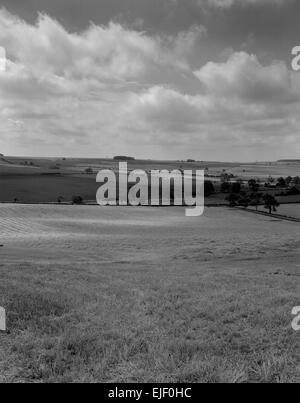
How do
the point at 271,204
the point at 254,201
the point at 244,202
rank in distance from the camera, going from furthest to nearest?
1. the point at 254,201
2. the point at 244,202
3. the point at 271,204

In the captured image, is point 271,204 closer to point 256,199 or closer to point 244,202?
point 256,199

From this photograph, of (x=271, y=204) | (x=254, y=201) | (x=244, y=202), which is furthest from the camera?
(x=254, y=201)

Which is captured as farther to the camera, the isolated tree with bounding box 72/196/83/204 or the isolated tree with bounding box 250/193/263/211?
the isolated tree with bounding box 72/196/83/204

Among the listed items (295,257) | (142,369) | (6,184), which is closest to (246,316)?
(142,369)

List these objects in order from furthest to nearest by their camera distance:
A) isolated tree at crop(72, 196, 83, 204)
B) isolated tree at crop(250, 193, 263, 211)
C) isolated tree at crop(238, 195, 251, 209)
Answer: isolated tree at crop(72, 196, 83, 204) → isolated tree at crop(250, 193, 263, 211) → isolated tree at crop(238, 195, 251, 209)

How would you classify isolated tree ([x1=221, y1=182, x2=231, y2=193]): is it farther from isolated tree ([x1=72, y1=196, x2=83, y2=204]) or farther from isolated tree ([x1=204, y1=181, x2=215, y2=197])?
isolated tree ([x1=72, y1=196, x2=83, y2=204])

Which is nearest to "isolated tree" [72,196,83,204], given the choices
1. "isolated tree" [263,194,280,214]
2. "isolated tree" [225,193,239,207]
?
"isolated tree" [225,193,239,207]

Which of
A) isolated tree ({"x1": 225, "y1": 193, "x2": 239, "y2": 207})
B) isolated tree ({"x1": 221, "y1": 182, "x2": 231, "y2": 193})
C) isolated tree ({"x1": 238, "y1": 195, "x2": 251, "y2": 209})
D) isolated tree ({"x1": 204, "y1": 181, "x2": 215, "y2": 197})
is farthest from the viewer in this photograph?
Result: isolated tree ({"x1": 221, "y1": 182, "x2": 231, "y2": 193})

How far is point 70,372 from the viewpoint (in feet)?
25.6

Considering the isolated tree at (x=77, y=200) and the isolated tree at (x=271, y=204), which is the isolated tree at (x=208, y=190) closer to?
the isolated tree at (x=271, y=204)

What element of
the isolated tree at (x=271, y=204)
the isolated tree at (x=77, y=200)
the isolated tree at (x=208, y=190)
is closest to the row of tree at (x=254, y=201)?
the isolated tree at (x=271, y=204)

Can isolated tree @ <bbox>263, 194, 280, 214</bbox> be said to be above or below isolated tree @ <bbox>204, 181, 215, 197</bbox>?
below

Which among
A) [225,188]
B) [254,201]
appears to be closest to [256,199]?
[254,201]
